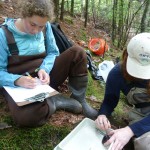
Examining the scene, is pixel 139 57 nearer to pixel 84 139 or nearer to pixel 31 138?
pixel 84 139

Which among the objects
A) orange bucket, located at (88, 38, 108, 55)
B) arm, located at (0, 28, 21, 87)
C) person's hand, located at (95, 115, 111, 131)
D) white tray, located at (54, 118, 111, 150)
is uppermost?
arm, located at (0, 28, 21, 87)

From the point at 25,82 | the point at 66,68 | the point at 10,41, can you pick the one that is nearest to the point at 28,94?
the point at 25,82

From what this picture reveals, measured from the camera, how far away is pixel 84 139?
2.21m

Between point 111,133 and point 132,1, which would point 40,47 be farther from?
point 132,1

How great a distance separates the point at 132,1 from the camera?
23.7ft

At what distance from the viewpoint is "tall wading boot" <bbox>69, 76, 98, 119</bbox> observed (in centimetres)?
289

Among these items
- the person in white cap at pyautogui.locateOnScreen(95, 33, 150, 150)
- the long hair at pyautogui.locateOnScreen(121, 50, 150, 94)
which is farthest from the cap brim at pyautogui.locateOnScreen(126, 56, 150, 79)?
the long hair at pyautogui.locateOnScreen(121, 50, 150, 94)

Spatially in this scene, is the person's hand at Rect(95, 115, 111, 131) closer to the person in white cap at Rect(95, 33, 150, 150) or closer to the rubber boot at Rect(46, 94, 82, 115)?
the person in white cap at Rect(95, 33, 150, 150)

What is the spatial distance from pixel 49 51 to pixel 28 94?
28.1 inches

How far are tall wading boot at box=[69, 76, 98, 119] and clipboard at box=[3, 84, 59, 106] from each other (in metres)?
0.51

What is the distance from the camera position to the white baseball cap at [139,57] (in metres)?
2.05

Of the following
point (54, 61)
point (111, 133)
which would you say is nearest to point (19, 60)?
point (54, 61)

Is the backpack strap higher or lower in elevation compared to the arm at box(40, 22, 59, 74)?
higher

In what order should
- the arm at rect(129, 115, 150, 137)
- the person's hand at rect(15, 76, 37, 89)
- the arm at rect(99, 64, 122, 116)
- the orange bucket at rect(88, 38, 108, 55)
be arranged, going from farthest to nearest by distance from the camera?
the orange bucket at rect(88, 38, 108, 55), the arm at rect(99, 64, 122, 116), the person's hand at rect(15, 76, 37, 89), the arm at rect(129, 115, 150, 137)
